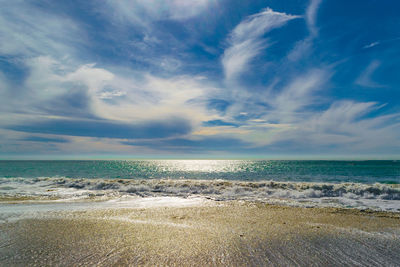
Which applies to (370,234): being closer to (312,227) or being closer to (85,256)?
(312,227)

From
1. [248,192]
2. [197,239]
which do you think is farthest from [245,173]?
[197,239]

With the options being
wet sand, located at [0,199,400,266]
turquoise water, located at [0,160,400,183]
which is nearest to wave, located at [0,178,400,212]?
wet sand, located at [0,199,400,266]

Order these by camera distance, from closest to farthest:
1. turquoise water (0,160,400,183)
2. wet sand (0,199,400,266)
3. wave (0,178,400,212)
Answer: wet sand (0,199,400,266) → wave (0,178,400,212) → turquoise water (0,160,400,183)

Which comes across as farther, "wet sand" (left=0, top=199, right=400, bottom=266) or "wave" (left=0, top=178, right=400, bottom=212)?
"wave" (left=0, top=178, right=400, bottom=212)

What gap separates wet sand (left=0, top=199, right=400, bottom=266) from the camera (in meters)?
4.52

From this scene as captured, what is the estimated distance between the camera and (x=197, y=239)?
571 cm

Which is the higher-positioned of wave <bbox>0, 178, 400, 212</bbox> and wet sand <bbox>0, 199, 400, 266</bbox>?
wet sand <bbox>0, 199, 400, 266</bbox>

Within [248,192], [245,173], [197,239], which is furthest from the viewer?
[245,173]

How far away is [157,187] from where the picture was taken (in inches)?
767

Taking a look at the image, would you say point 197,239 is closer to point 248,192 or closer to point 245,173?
point 248,192

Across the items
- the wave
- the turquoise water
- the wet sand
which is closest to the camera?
the wet sand

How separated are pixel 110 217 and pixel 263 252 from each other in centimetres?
589

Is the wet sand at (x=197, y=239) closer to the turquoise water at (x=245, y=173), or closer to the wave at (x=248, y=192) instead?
the wave at (x=248, y=192)

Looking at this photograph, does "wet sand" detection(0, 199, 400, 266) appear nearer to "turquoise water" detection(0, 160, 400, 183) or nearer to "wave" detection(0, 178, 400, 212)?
"wave" detection(0, 178, 400, 212)
